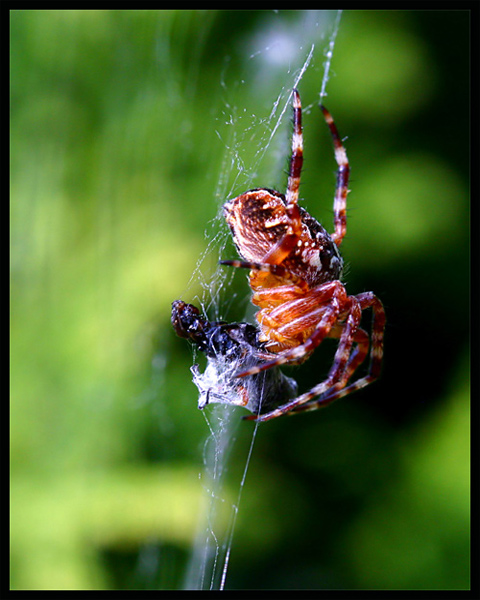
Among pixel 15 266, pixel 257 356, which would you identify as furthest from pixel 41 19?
pixel 257 356

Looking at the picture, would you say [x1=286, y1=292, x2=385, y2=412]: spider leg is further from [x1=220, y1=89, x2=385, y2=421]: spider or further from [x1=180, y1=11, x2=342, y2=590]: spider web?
[x1=180, y1=11, x2=342, y2=590]: spider web

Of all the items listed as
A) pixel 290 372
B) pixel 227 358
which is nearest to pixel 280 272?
pixel 227 358

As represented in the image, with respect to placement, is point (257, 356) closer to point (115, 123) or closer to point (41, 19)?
point (115, 123)

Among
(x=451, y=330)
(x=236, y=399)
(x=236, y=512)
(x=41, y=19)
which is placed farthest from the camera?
(x=41, y=19)

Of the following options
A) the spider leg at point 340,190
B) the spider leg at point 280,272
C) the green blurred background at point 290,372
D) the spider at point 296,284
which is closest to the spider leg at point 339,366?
the spider at point 296,284

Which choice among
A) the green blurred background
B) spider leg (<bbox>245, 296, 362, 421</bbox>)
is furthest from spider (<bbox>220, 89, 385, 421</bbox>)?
the green blurred background
